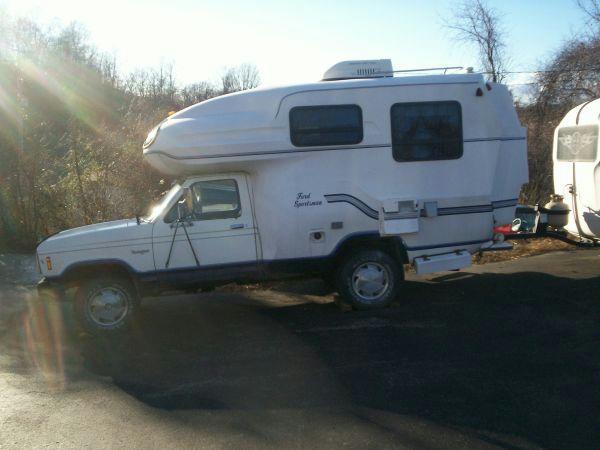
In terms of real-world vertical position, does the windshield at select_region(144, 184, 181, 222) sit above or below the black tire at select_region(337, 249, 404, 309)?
above

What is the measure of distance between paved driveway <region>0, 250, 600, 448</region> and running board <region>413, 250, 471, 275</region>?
0.52 meters

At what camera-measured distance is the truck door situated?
7992mm

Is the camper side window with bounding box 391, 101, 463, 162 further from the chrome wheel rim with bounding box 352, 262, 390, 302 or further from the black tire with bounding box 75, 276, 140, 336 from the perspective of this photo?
the black tire with bounding box 75, 276, 140, 336

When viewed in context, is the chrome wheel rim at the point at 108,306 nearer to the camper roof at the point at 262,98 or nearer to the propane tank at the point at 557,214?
the camper roof at the point at 262,98

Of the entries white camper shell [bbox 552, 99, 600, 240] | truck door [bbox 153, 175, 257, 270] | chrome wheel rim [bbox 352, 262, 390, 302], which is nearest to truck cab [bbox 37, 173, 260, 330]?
truck door [bbox 153, 175, 257, 270]

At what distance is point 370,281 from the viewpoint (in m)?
8.50

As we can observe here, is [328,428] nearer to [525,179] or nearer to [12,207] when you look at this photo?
[525,179]

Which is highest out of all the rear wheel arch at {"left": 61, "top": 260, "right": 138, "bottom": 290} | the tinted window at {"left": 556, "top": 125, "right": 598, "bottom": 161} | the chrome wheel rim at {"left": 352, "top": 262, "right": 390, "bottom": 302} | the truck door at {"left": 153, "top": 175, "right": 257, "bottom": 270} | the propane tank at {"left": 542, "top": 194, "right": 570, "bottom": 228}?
the tinted window at {"left": 556, "top": 125, "right": 598, "bottom": 161}

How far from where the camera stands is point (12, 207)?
13.2m

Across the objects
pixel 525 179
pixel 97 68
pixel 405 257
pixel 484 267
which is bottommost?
pixel 484 267

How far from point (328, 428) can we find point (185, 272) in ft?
12.0

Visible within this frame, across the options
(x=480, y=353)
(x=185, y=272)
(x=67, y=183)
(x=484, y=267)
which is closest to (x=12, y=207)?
(x=67, y=183)

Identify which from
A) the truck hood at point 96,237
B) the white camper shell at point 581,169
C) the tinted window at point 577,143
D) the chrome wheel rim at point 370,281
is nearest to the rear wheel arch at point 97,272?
the truck hood at point 96,237

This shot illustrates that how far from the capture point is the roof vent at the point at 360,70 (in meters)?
8.78
